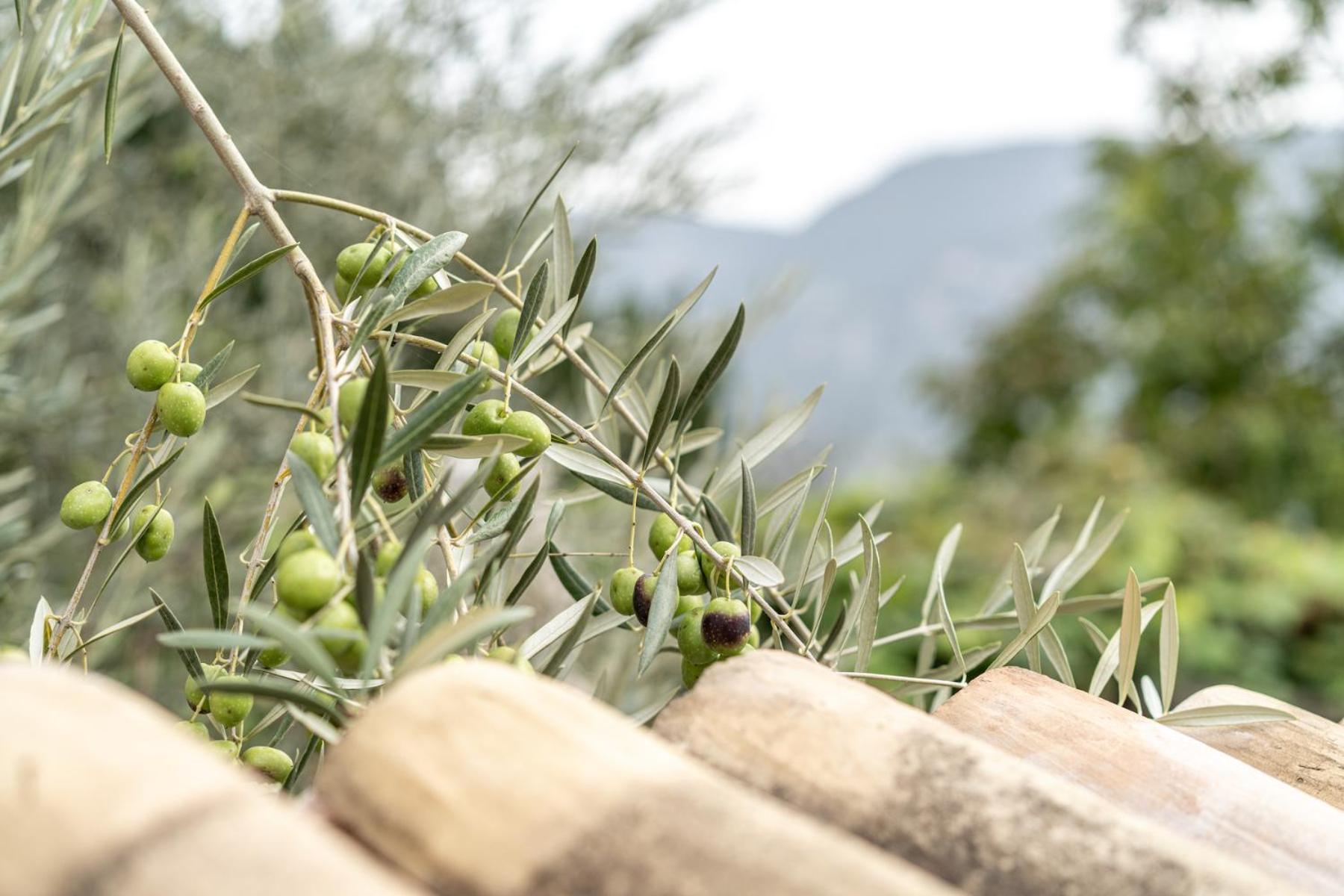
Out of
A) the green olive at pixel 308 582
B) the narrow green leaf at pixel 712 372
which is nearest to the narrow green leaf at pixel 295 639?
the green olive at pixel 308 582

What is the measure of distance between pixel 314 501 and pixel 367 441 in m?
0.02

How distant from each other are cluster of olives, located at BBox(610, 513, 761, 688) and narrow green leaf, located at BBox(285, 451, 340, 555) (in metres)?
0.14

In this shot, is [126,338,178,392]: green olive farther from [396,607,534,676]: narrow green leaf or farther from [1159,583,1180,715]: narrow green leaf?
[1159,583,1180,715]: narrow green leaf

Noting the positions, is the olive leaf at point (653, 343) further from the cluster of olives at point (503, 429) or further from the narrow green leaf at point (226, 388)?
the narrow green leaf at point (226, 388)

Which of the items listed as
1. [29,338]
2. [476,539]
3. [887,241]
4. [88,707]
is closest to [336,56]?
[29,338]

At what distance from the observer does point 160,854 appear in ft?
0.56

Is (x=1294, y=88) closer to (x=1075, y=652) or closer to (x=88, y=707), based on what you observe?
(x=1075, y=652)

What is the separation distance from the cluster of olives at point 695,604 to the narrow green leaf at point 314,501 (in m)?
0.14

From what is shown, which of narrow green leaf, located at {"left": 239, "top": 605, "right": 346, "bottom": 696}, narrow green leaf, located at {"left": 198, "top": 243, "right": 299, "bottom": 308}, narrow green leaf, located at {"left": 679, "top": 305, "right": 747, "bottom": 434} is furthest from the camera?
narrow green leaf, located at {"left": 679, "top": 305, "right": 747, "bottom": 434}

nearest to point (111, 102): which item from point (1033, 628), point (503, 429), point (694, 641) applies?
point (503, 429)

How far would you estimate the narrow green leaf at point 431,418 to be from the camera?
29 centimetres

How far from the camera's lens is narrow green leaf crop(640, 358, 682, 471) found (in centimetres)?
40

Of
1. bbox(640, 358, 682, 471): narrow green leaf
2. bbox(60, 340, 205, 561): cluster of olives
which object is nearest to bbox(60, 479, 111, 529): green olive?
bbox(60, 340, 205, 561): cluster of olives

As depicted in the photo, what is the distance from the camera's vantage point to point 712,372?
44cm
